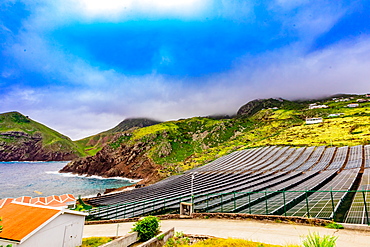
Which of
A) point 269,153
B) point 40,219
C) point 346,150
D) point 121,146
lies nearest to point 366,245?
point 40,219

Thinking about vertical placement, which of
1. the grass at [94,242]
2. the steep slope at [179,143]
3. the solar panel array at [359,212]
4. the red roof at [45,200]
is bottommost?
the red roof at [45,200]

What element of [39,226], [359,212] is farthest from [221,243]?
[39,226]

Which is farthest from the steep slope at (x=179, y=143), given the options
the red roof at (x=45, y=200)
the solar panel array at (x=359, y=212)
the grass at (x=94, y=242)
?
the solar panel array at (x=359, y=212)

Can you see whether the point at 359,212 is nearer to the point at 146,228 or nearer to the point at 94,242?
the point at 146,228

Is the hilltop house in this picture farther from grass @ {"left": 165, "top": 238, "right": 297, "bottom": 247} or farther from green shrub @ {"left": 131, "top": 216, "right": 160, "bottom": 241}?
grass @ {"left": 165, "top": 238, "right": 297, "bottom": 247}

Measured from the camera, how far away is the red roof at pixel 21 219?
13758 millimetres

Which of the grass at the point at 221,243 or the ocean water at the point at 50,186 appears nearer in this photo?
the grass at the point at 221,243

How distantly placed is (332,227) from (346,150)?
2390 inches

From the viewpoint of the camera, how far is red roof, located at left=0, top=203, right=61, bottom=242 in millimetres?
13758

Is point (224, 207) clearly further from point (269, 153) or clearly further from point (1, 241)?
point (269, 153)

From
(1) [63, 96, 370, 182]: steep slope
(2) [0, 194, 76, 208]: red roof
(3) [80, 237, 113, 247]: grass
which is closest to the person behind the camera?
(3) [80, 237, 113, 247]: grass

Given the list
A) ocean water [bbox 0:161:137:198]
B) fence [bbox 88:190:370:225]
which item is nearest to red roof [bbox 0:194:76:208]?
fence [bbox 88:190:370:225]

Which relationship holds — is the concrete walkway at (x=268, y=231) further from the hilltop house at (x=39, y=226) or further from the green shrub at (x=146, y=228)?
the hilltop house at (x=39, y=226)

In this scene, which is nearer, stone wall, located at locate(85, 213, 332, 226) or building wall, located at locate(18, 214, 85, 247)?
stone wall, located at locate(85, 213, 332, 226)
